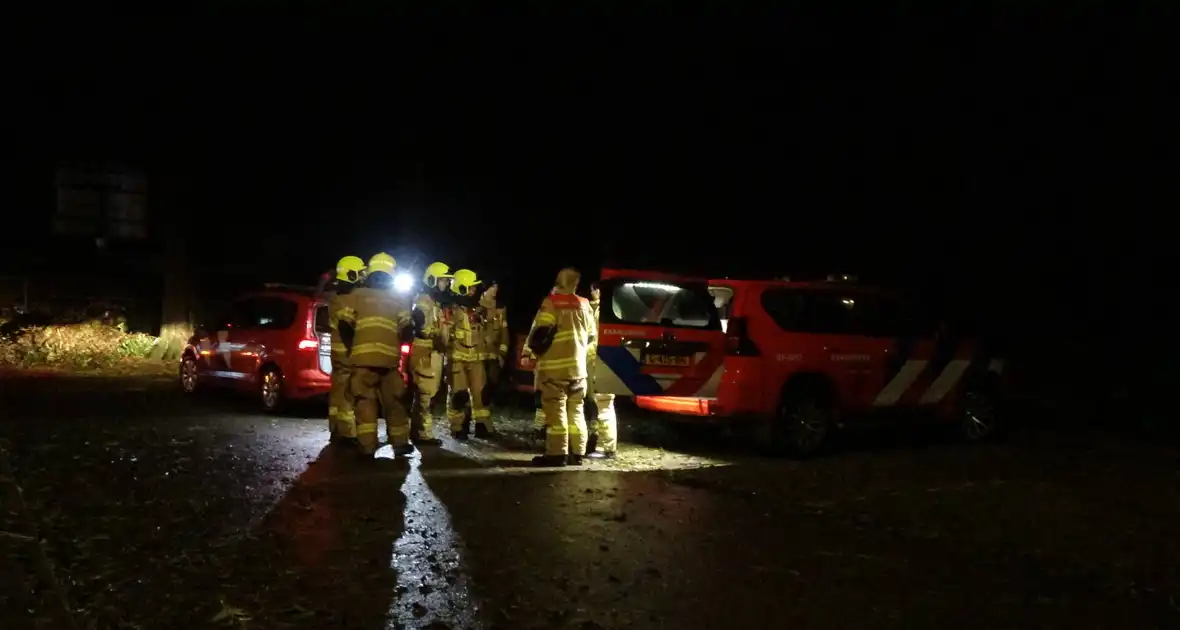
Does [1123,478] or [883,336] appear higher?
[883,336]

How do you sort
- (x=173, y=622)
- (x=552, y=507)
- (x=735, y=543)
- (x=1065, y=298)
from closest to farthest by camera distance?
(x=173, y=622), (x=735, y=543), (x=552, y=507), (x=1065, y=298)

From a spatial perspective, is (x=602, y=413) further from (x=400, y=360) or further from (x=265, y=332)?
(x=265, y=332)

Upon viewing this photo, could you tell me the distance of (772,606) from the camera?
5527 mm

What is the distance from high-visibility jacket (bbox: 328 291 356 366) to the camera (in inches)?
370

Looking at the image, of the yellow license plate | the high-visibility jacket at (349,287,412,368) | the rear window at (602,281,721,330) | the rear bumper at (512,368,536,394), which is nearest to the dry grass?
the rear bumper at (512,368,536,394)

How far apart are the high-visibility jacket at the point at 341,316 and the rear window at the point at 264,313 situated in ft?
9.56

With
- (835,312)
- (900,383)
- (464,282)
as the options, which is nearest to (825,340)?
(835,312)

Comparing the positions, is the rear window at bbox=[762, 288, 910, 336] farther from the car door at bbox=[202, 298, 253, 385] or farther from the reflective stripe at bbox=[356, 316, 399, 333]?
the car door at bbox=[202, 298, 253, 385]

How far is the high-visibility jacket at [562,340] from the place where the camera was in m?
9.47

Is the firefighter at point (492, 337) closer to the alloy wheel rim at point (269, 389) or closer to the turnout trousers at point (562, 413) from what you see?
the turnout trousers at point (562, 413)

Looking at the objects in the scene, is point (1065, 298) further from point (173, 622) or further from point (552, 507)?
point (173, 622)

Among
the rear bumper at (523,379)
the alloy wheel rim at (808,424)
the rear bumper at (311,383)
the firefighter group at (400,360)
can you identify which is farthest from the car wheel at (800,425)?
the rear bumper at (311,383)

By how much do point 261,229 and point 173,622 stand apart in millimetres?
33483

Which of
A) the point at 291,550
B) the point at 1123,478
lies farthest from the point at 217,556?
the point at 1123,478
